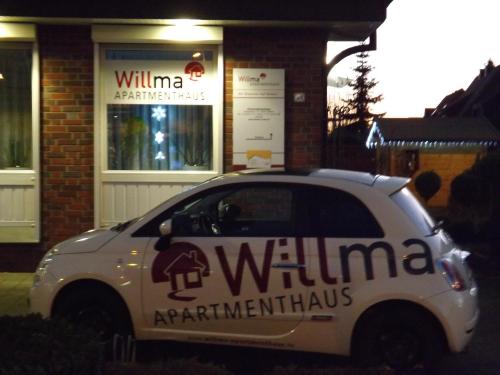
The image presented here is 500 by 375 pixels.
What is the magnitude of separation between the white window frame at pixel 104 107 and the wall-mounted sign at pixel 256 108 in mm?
215

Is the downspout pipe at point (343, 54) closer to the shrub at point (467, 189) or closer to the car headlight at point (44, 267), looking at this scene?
the shrub at point (467, 189)

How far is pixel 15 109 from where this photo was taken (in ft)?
36.3

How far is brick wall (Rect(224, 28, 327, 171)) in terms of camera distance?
423 inches

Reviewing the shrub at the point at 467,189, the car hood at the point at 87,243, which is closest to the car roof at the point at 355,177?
the car hood at the point at 87,243

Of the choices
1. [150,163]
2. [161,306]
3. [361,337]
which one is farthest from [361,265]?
[150,163]

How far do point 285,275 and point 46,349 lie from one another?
8.16ft

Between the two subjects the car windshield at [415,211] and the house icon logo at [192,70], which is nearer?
the car windshield at [415,211]

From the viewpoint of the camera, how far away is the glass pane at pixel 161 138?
10953 millimetres

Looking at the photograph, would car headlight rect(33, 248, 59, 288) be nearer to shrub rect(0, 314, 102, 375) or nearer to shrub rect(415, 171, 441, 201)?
shrub rect(0, 314, 102, 375)

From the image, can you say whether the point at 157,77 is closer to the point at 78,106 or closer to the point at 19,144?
the point at 78,106

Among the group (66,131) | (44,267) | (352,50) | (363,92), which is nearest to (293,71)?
(352,50)

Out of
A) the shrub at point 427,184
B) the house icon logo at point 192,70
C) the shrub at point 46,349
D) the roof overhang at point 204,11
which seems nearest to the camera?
the shrub at point 46,349

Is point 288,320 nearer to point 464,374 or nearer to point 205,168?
point 464,374

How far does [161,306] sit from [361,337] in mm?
1588
